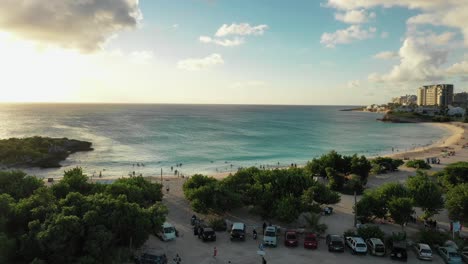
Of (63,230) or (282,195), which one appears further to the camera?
(282,195)

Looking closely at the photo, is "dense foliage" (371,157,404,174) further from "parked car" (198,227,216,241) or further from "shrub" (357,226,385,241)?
"parked car" (198,227,216,241)

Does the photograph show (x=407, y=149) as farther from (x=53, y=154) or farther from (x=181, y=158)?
(x=53, y=154)

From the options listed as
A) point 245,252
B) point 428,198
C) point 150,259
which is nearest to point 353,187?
point 428,198

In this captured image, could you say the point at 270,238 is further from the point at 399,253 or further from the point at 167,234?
the point at 399,253

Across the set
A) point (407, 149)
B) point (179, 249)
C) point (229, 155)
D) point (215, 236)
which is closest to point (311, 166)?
point (215, 236)

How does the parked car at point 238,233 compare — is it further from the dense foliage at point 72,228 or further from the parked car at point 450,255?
the parked car at point 450,255

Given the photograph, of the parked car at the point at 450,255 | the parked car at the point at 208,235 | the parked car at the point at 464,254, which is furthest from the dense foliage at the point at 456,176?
the parked car at the point at 208,235
